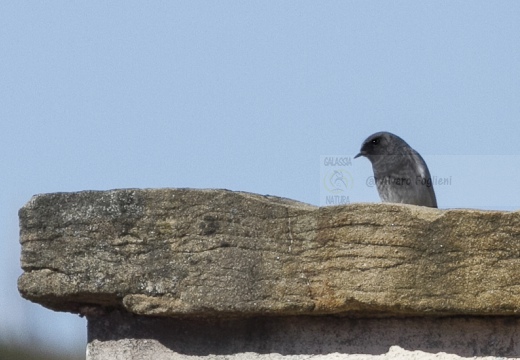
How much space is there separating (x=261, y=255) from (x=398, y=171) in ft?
11.0

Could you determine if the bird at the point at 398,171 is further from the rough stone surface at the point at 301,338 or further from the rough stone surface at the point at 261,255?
the rough stone surface at the point at 261,255

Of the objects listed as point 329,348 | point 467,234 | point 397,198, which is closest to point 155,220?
point 329,348

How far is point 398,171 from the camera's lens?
243 inches

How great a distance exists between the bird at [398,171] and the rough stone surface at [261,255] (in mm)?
2904

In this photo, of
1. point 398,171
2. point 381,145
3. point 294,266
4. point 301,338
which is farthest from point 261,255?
point 381,145

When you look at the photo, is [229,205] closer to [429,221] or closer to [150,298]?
[150,298]

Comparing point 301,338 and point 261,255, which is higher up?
point 261,255

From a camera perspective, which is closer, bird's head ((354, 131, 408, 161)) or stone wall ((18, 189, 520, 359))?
stone wall ((18, 189, 520, 359))

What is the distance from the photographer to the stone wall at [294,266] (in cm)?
288

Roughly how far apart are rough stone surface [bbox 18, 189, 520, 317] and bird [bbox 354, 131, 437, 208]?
2904 mm

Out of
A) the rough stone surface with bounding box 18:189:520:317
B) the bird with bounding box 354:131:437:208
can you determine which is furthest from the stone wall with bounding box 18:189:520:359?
the bird with bounding box 354:131:437:208

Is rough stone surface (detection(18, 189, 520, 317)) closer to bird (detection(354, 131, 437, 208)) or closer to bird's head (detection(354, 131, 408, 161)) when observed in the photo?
bird (detection(354, 131, 437, 208))

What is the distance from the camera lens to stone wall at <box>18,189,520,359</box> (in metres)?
2.88

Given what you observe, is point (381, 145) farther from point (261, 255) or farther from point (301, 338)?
point (261, 255)
